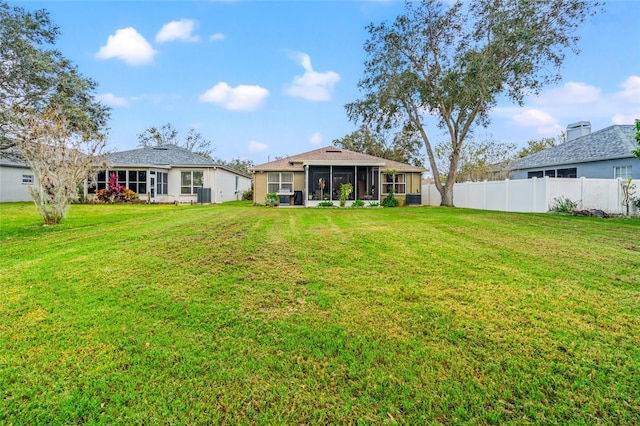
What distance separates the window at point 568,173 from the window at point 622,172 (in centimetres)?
208

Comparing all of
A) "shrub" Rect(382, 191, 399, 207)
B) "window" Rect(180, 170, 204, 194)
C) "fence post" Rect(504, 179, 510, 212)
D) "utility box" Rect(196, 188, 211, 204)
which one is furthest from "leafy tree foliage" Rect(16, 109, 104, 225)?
"fence post" Rect(504, 179, 510, 212)

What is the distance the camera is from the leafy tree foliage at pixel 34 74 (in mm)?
18656

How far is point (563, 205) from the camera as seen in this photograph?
13.4 metres

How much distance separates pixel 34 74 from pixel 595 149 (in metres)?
32.0

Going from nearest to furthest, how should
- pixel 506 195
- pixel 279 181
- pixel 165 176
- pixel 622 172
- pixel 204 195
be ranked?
pixel 506 195 → pixel 622 172 → pixel 279 181 → pixel 204 195 → pixel 165 176

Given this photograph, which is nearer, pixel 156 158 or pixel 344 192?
pixel 344 192

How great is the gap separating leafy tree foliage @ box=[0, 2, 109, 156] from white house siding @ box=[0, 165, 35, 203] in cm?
270

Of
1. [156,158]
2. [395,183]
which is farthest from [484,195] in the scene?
[156,158]

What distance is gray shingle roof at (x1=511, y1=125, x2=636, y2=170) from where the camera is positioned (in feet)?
56.9

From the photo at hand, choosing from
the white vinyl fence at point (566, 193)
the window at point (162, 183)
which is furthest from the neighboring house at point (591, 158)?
the window at point (162, 183)

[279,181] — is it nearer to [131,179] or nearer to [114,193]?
[131,179]

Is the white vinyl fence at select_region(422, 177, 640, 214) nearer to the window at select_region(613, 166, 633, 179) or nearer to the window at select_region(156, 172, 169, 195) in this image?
the window at select_region(613, 166, 633, 179)

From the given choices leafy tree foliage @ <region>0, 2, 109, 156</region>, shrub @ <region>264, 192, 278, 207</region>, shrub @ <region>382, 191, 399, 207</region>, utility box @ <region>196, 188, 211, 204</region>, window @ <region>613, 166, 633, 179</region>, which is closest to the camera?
window @ <region>613, 166, 633, 179</region>

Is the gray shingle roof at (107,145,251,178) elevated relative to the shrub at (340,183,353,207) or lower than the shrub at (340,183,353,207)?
elevated
